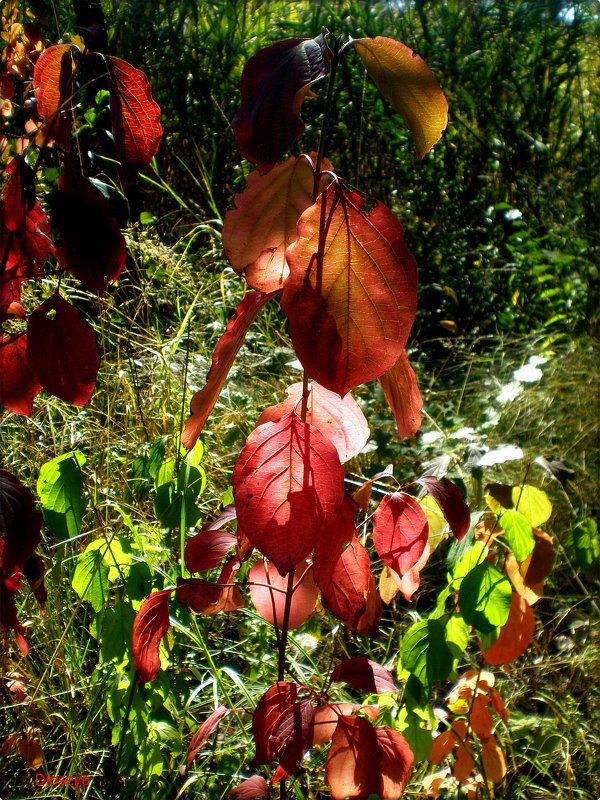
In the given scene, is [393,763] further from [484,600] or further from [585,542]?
[585,542]

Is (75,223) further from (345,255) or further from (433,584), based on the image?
(433,584)

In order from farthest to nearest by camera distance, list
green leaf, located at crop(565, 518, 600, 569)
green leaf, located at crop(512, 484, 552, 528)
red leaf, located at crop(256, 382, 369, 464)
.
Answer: green leaf, located at crop(565, 518, 600, 569), green leaf, located at crop(512, 484, 552, 528), red leaf, located at crop(256, 382, 369, 464)

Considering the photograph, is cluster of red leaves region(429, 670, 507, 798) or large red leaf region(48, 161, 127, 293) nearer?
large red leaf region(48, 161, 127, 293)

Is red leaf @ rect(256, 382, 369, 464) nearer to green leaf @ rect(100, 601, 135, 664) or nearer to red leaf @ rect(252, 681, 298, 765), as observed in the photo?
red leaf @ rect(252, 681, 298, 765)

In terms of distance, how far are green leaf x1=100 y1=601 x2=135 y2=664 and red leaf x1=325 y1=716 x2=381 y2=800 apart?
1.22ft

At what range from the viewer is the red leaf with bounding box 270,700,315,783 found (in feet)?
2.81

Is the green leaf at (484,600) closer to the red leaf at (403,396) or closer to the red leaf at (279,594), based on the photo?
the red leaf at (279,594)

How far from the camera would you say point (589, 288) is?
3.51 meters

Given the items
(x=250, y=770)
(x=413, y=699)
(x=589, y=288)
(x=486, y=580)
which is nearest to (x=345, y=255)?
(x=486, y=580)

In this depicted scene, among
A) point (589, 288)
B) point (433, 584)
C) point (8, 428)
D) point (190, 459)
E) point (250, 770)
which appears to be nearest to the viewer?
point (190, 459)

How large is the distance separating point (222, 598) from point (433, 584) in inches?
57.4

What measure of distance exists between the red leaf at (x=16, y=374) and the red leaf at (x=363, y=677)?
50 centimetres

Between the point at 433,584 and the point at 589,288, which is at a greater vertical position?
the point at 589,288

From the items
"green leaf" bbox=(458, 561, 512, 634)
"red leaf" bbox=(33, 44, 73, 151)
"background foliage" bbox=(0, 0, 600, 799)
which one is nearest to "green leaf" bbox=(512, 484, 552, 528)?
"background foliage" bbox=(0, 0, 600, 799)
